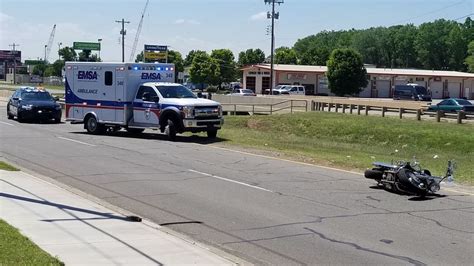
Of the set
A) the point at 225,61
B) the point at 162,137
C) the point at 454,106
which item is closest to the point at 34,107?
the point at 162,137

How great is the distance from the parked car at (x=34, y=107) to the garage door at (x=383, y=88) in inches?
2665

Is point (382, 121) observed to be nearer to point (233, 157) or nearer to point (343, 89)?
point (233, 157)

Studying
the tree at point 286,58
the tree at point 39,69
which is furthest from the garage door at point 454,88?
the tree at point 39,69

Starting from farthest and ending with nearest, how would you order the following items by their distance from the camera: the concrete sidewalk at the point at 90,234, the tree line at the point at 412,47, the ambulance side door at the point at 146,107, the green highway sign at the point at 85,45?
1. the tree line at the point at 412,47
2. the green highway sign at the point at 85,45
3. the ambulance side door at the point at 146,107
4. the concrete sidewalk at the point at 90,234

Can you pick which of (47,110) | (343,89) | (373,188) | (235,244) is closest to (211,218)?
(235,244)

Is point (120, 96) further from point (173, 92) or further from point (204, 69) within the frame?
point (204, 69)

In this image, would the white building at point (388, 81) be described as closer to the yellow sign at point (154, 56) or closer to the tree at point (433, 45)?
the yellow sign at point (154, 56)

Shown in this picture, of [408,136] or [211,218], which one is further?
[408,136]

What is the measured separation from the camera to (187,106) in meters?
23.0

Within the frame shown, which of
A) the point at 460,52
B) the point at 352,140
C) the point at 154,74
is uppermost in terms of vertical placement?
the point at 460,52

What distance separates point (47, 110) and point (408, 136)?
60.1 feet

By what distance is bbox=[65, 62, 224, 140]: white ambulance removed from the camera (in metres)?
23.4

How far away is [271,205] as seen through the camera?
36.3 feet

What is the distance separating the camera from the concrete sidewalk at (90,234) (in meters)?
7.12
